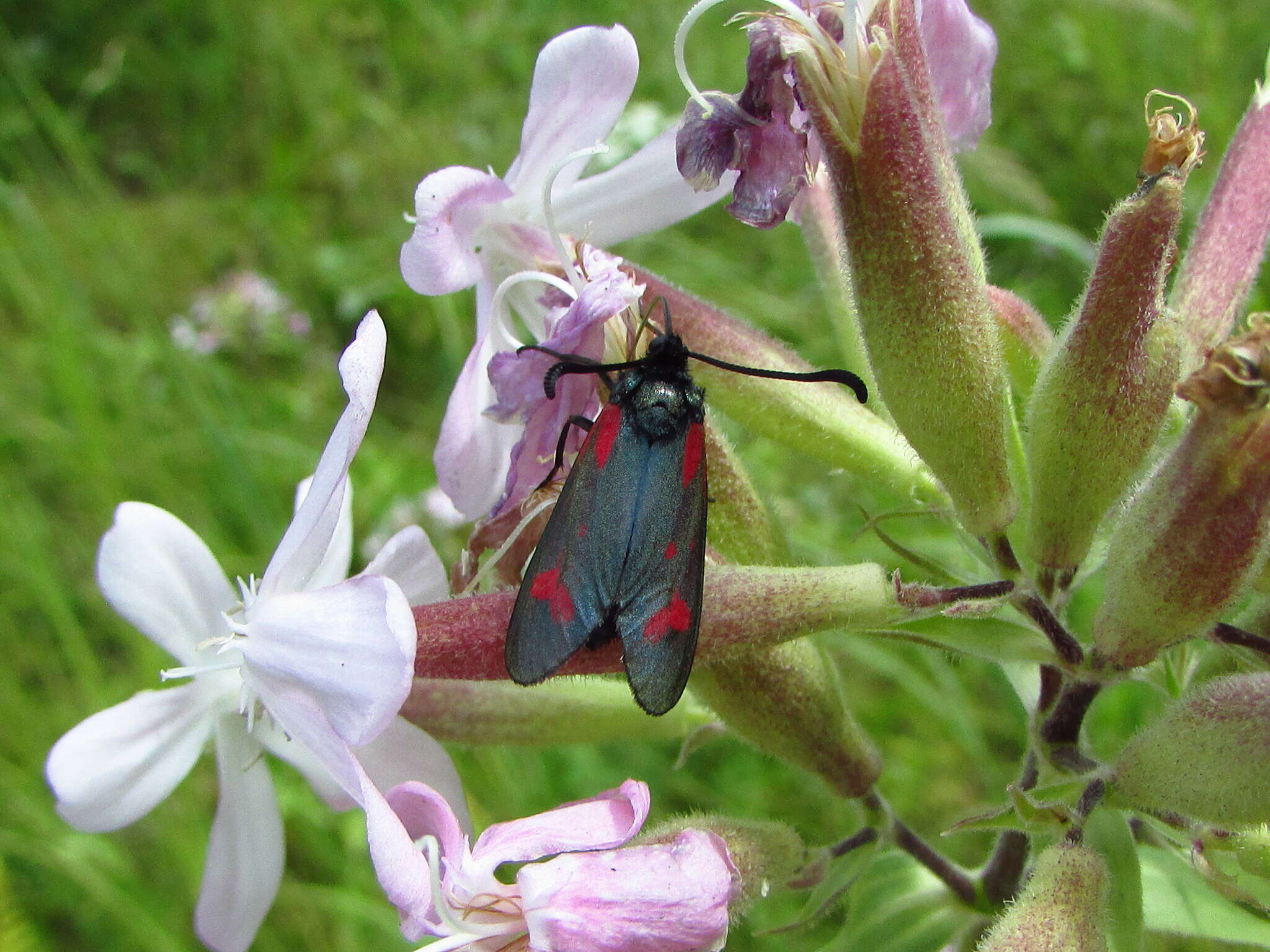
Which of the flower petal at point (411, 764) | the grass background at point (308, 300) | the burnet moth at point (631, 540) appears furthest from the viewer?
the grass background at point (308, 300)

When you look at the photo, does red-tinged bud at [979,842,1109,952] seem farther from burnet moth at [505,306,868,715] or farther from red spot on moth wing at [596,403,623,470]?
red spot on moth wing at [596,403,623,470]

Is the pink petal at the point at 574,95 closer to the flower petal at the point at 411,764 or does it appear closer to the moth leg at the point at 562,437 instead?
the moth leg at the point at 562,437

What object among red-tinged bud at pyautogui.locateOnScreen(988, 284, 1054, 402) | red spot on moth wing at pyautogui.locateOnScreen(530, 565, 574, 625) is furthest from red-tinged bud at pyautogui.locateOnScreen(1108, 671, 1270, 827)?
red spot on moth wing at pyautogui.locateOnScreen(530, 565, 574, 625)

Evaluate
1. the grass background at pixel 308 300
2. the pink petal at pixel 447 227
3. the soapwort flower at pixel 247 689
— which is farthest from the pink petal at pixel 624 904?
the grass background at pixel 308 300

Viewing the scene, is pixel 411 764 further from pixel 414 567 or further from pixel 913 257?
pixel 913 257

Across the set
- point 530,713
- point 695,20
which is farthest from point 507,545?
point 695,20
